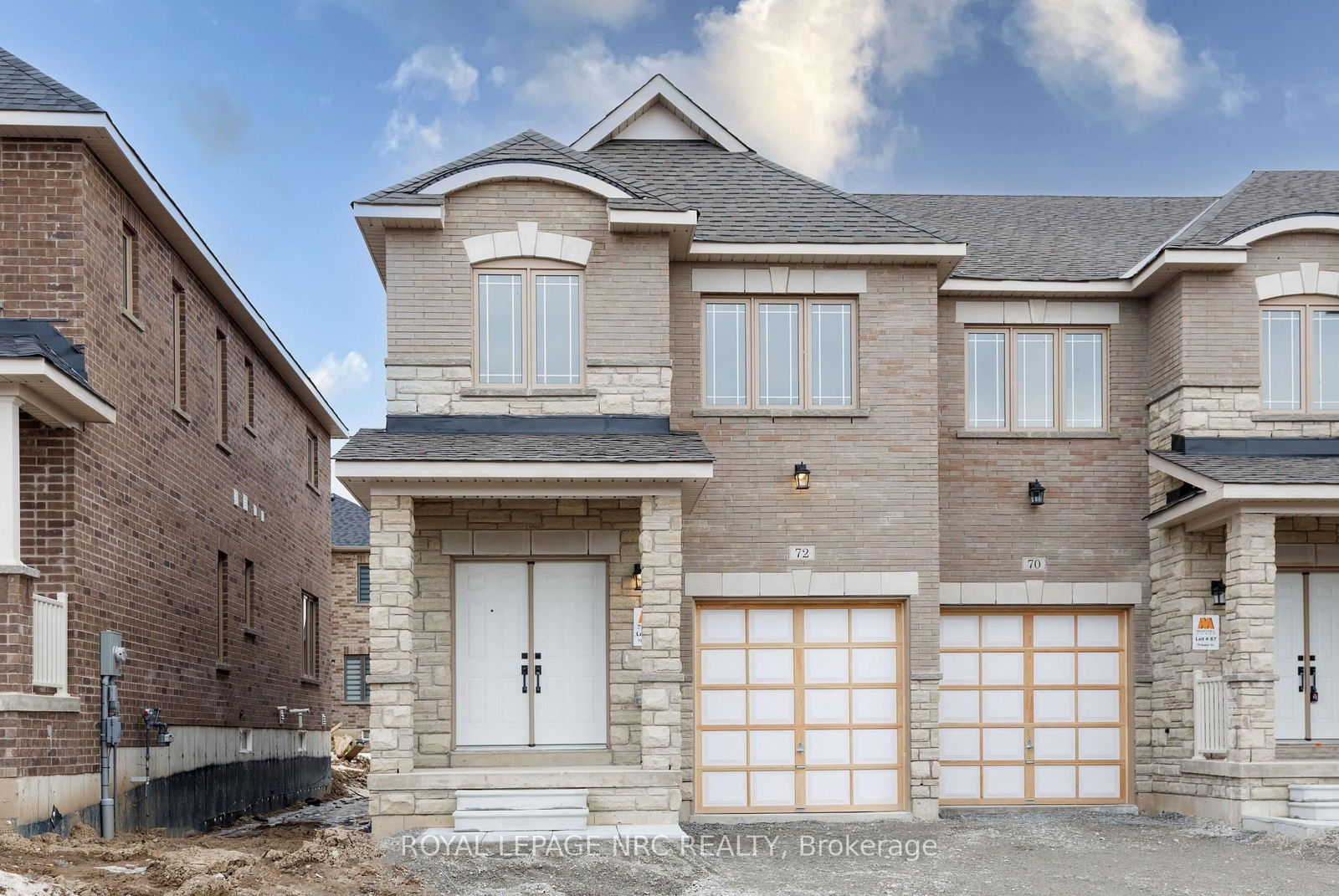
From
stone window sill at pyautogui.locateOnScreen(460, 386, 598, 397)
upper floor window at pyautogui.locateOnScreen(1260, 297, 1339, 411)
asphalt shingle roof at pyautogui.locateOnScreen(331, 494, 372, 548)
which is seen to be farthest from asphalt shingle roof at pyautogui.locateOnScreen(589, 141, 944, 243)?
asphalt shingle roof at pyautogui.locateOnScreen(331, 494, 372, 548)

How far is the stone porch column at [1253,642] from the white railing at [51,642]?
11120mm

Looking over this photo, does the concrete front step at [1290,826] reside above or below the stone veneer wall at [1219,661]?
below

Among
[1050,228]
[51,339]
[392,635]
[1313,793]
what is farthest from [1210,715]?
[51,339]

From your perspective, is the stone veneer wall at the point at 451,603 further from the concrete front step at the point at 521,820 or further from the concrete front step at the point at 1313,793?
the concrete front step at the point at 1313,793

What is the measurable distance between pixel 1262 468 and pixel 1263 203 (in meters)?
3.76

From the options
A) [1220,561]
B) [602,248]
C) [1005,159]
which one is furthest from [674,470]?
[1005,159]

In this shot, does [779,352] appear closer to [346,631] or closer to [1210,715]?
[1210,715]

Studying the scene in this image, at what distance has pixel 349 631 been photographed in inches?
1449

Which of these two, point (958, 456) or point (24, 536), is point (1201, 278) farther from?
point (24, 536)

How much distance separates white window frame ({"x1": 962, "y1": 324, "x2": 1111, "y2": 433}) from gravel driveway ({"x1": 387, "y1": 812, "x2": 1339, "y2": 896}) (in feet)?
14.9

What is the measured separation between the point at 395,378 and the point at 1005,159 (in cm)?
1999

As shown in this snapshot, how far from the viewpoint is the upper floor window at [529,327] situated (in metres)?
14.6

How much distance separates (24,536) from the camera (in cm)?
1238

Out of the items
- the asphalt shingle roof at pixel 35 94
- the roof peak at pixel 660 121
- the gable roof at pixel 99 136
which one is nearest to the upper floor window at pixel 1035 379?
the roof peak at pixel 660 121
